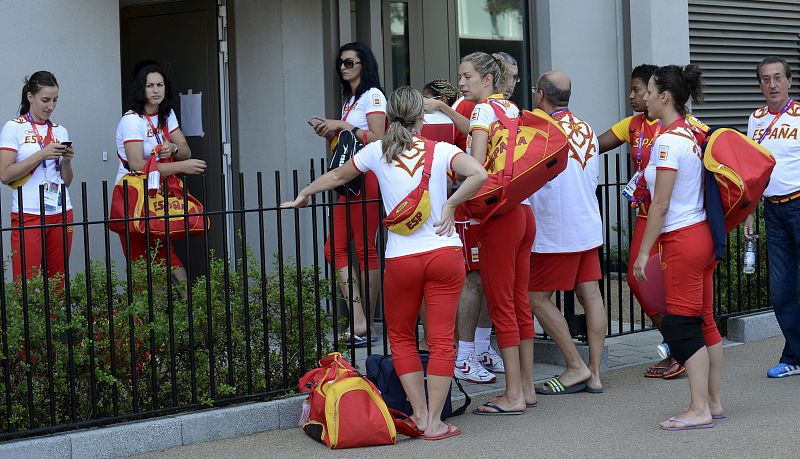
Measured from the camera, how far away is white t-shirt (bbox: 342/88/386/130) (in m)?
8.22

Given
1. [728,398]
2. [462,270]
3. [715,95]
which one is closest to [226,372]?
[462,270]

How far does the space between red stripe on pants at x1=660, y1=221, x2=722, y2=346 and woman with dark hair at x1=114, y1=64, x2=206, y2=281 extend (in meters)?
3.20

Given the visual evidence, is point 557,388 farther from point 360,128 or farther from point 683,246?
point 360,128

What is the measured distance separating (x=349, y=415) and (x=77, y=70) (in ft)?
12.2

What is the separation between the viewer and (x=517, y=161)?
633cm

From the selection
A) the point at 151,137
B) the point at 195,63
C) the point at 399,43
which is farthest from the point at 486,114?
the point at 399,43

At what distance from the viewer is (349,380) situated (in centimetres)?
602

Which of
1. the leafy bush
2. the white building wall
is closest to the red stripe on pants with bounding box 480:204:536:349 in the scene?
the leafy bush

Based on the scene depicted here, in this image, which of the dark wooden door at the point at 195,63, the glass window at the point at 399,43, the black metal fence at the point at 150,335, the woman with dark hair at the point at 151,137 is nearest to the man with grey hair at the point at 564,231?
the black metal fence at the point at 150,335

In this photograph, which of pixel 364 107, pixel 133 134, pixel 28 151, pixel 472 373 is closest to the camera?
pixel 472 373

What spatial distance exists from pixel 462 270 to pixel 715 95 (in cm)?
804

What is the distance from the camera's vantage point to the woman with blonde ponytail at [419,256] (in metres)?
5.97

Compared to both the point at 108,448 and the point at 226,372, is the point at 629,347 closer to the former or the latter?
the point at 226,372

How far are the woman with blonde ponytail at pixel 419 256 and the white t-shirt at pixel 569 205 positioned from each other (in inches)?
48.1
